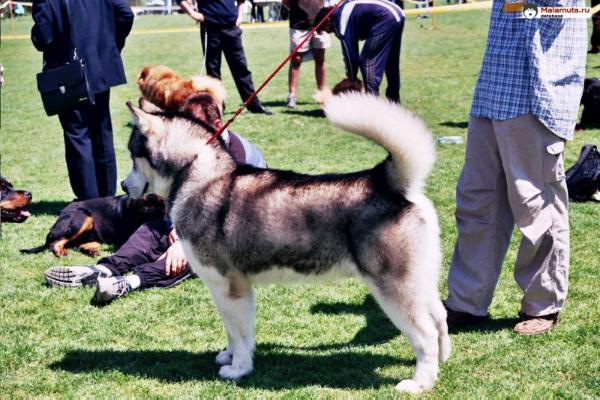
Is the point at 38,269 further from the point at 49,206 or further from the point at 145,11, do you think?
the point at 145,11

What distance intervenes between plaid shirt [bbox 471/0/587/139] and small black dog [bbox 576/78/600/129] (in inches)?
235

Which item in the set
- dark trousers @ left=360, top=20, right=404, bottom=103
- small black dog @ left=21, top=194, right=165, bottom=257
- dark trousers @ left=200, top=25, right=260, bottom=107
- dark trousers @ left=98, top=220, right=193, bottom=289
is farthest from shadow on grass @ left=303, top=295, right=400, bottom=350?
dark trousers @ left=200, top=25, right=260, bottom=107

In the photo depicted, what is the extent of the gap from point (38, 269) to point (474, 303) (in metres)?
3.57

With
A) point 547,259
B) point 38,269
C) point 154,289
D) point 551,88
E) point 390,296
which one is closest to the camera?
point 390,296

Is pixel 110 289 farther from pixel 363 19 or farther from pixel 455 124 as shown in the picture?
pixel 455 124

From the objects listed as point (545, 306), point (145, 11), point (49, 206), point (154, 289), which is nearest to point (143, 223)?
point (154, 289)

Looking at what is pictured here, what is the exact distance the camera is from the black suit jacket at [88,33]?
641cm

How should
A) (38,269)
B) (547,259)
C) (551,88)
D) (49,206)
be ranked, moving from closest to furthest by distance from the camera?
(551,88)
(547,259)
(38,269)
(49,206)

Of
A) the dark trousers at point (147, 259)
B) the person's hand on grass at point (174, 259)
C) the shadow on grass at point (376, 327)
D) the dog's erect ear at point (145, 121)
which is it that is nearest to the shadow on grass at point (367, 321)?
the shadow on grass at point (376, 327)

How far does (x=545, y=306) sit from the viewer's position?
4.22 m

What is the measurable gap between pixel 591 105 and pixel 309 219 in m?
7.28

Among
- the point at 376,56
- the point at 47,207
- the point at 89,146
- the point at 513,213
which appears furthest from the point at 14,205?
the point at 513,213

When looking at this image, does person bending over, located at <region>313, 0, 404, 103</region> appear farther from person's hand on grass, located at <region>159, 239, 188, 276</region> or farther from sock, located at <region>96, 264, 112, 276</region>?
sock, located at <region>96, 264, 112, 276</region>

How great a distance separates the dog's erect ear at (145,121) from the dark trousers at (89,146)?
325 cm
